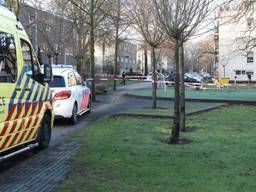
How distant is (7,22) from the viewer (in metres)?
7.95

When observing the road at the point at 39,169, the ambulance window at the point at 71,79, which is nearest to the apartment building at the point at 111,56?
the ambulance window at the point at 71,79

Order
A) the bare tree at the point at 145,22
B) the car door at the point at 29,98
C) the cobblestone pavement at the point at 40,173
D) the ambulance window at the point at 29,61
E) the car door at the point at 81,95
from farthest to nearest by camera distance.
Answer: the bare tree at the point at 145,22 < the car door at the point at 81,95 < the ambulance window at the point at 29,61 < the car door at the point at 29,98 < the cobblestone pavement at the point at 40,173

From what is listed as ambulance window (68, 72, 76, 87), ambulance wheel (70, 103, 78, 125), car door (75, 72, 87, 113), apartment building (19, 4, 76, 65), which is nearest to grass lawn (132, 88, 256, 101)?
apartment building (19, 4, 76, 65)

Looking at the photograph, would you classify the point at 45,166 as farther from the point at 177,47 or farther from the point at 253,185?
the point at 177,47

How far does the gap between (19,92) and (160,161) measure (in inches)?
102

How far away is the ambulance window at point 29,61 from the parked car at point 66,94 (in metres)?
5.05

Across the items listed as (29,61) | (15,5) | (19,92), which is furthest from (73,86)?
(15,5)

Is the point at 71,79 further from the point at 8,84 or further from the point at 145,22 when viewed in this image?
the point at 8,84

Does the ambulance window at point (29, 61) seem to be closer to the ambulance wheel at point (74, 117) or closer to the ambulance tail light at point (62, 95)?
the ambulance tail light at point (62, 95)

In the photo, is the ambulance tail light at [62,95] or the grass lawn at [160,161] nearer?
the grass lawn at [160,161]

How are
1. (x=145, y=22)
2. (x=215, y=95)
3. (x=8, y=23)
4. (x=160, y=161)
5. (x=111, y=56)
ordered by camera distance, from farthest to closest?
(x=111, y=56), (x=215, y=95), (x=145, y=22), (x=160, y=161), (x=8, y=23)

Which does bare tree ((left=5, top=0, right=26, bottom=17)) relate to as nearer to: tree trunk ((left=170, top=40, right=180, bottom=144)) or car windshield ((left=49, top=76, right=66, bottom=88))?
car windshield ((left=49, top=76, right=66, bottom=88))

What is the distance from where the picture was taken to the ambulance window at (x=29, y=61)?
8.74 m

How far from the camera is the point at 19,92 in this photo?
26.8ft
